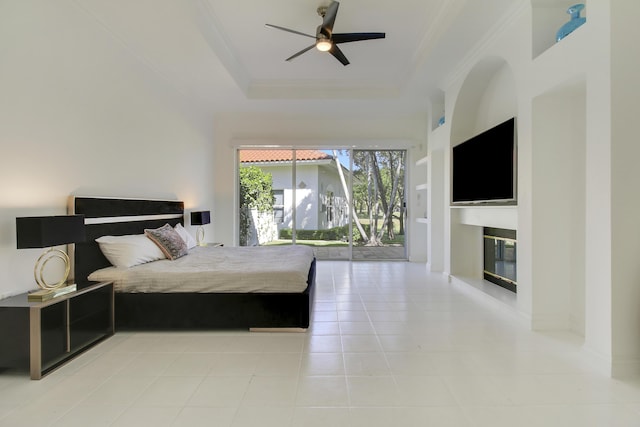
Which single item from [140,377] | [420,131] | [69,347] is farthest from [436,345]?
[420,131]

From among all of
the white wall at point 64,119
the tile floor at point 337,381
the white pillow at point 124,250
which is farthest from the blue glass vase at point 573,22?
the white pillow at point 124,250

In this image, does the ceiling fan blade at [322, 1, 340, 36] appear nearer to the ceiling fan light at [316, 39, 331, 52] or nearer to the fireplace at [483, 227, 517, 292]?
the ceiling fan light at [316, 39, 331, 52]

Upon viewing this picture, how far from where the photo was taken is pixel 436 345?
8.05 feet

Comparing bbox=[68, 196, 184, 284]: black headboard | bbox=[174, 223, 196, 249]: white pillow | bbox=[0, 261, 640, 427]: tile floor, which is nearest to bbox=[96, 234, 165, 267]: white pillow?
bbox=[68, 196, 184, 284]: black headboard

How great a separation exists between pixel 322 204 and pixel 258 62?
10.0 feet

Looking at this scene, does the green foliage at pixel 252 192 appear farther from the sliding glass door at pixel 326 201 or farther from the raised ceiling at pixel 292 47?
the raised ceiling at pixel 292 47

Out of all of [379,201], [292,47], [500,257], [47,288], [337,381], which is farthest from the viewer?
[379,201]

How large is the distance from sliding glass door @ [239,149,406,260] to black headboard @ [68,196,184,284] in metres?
2.60

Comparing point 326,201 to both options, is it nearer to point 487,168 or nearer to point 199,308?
point 487,168

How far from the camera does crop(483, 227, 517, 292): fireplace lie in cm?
363

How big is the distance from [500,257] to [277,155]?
14.6 feet

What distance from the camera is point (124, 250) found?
2.96 metres

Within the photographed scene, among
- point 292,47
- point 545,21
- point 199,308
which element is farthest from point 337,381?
point 292,47

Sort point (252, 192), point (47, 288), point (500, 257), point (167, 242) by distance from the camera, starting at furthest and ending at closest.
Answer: point (252, 192) < point (500, 257) < point (167, 242) < point (47, 288)
